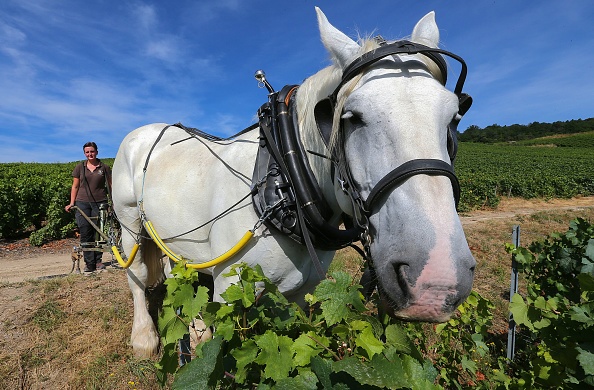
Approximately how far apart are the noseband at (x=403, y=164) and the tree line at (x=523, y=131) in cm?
9149

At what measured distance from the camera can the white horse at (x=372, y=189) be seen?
1.06 meters

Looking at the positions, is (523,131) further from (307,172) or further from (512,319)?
(307,172)

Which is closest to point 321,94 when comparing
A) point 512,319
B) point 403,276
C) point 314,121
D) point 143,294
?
point 314,121

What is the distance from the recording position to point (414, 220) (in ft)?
3.55

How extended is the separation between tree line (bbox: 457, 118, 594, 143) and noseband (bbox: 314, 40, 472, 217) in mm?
91492

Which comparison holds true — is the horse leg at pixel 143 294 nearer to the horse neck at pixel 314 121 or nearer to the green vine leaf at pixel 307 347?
the horse neck at pixel 314 121

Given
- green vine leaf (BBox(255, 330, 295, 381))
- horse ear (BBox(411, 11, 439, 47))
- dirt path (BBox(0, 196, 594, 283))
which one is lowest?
dirt path (BBox(0, 196, 594, 283))

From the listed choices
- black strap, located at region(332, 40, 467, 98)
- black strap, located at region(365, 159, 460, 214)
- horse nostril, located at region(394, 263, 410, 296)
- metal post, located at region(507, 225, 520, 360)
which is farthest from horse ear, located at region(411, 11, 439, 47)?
metal post, located at region(507, 225, 520, 360)

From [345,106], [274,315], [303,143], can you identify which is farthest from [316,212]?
[274,315]

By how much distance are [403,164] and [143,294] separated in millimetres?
3325

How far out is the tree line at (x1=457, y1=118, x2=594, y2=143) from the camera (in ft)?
279

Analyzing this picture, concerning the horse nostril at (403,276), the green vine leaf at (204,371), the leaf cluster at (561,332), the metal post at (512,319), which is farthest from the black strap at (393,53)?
the metal post at (512,319)

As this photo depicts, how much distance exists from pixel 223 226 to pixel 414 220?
1.28 metres

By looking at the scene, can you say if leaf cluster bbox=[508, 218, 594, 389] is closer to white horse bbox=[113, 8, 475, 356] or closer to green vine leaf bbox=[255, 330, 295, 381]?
white horse bbox=[113, 8, 475, 356]
